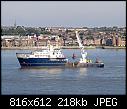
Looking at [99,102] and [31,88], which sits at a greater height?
[99,102]

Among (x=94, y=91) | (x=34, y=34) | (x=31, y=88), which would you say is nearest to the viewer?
(x=94, y=91)

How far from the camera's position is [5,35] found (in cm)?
2566

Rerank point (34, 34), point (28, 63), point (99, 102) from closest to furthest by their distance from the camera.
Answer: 1. point (99, 102)
2. point (28, 63)
3. point (34, 34)

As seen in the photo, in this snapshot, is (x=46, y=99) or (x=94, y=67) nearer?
(x=46, y=99)

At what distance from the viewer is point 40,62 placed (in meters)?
12.7

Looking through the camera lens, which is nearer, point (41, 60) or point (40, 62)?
point (40, 62)

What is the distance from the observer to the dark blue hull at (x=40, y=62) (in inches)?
497

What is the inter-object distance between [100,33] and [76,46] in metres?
2.37

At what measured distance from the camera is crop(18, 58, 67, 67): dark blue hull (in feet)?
41.4

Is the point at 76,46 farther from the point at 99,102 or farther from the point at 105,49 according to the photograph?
the point at 99,102

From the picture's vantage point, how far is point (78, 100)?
2.27 meters

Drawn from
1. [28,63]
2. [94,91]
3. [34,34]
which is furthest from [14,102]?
[34,34]

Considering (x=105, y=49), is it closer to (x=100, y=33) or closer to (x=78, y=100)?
(x=100, y=33)

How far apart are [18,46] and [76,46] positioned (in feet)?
13.7
